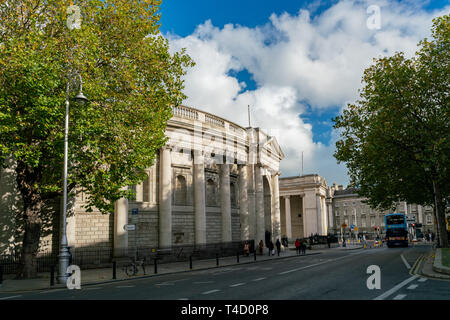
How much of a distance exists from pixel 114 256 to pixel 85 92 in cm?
1338

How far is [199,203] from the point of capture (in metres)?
33.8

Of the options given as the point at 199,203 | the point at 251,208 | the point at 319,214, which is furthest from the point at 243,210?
the point at 319,214

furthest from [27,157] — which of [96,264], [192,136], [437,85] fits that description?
[437,85]

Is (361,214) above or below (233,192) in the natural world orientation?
below

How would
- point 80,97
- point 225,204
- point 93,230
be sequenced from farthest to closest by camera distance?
point 225,204 → point 93,230 → point 80,97

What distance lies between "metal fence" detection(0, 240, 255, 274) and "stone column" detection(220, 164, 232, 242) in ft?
3.24

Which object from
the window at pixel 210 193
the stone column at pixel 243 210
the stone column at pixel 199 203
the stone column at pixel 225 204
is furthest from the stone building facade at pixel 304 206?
the stone column at pixel 199 203

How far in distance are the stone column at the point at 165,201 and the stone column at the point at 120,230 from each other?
139 inches

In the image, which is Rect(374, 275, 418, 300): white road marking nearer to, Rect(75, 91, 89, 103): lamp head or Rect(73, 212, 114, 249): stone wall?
Rect(75, 91, 89, 103): lamp head

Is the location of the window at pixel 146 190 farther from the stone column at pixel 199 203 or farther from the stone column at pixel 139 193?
the stone column at pixel 199 203

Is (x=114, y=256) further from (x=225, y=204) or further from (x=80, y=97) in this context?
(x=80, y=97)

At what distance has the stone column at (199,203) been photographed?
33625mm

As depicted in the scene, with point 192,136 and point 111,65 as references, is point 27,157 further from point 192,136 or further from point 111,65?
point 192,136

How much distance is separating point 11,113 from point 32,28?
4.23 meters
